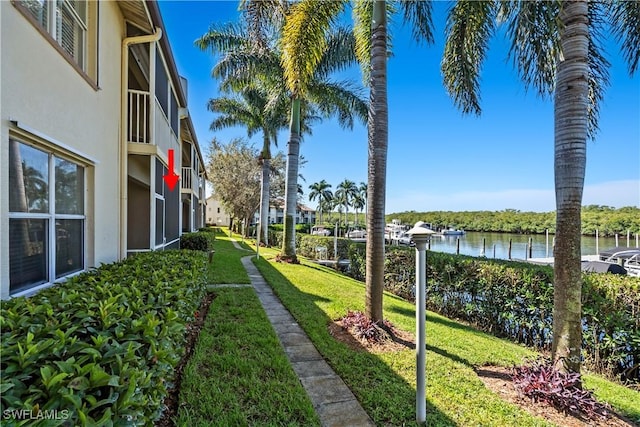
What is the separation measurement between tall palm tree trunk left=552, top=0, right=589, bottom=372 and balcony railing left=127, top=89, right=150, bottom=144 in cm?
777

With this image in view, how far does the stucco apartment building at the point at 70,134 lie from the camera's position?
10.2 feet

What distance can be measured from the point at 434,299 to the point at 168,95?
10110mm

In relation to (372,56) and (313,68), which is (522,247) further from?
(372,56)

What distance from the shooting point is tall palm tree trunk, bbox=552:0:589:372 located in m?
4.20

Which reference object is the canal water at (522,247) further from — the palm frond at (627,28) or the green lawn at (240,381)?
the green lawn at (240,381)

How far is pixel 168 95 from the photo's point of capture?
9617mm

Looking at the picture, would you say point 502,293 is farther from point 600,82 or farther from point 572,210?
point 600,82

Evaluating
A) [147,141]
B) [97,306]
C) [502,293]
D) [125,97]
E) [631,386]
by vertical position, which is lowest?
[631,386]

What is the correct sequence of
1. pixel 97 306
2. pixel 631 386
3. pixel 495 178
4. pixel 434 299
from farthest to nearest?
1. pixel 495 178
2. pixel 434 299
3. pixel 631 386
4. pixel 97 306

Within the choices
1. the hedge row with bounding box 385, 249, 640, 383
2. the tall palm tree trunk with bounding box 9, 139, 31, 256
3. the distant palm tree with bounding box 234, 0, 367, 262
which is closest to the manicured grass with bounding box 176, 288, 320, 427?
the tall palm tree trunk with bounding box 9, 139, 31, 256

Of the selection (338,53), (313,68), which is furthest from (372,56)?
(338,53)

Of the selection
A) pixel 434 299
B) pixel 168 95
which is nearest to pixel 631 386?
pixel 434 299

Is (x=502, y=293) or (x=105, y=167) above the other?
(x=105, y=167)

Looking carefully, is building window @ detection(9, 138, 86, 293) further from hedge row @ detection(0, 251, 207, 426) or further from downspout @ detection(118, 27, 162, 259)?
downspout @ detection(118, 27, 162, 259)
